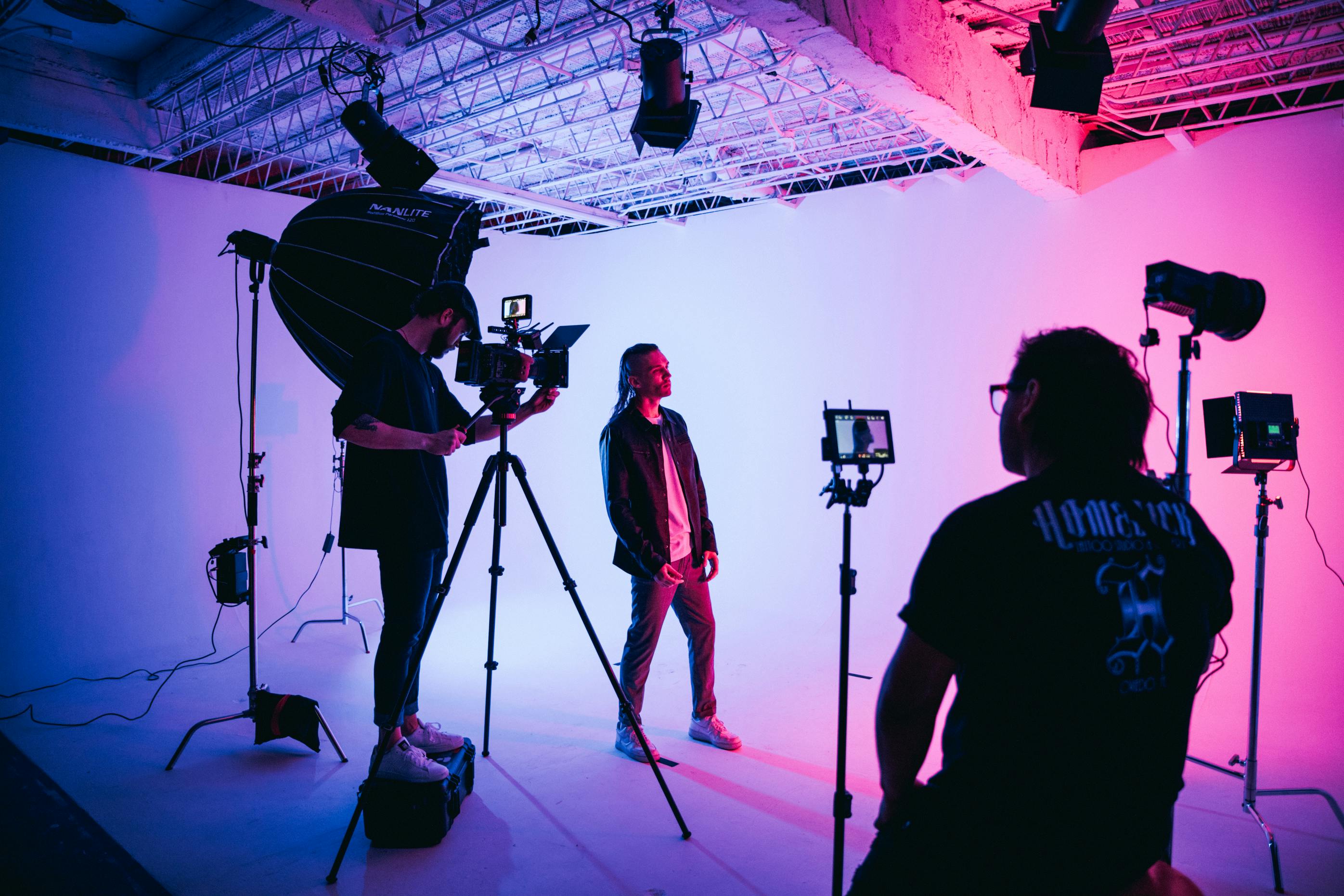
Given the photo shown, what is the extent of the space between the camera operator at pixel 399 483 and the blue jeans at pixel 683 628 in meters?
0.94

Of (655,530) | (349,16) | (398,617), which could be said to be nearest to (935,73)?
(655,530)

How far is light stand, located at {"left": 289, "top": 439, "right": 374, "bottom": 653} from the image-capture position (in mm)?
4938

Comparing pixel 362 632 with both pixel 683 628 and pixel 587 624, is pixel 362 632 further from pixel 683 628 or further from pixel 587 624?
pixel 587 624

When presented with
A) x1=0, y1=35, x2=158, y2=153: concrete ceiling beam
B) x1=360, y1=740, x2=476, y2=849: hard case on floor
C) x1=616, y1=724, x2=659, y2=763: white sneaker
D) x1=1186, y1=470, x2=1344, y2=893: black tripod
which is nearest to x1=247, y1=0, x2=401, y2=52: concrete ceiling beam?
x1=0, y1=35, x2=158, y2=153: concrete ceiling beam

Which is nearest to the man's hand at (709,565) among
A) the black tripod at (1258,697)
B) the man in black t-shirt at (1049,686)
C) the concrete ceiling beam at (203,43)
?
the black tripod at (1258,697)

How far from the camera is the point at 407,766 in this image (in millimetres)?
2396

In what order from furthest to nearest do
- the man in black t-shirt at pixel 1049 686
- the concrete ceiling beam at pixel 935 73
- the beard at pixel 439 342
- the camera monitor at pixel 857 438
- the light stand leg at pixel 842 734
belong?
the concrete ceiling beam at pixel 935 73
the beard at pixel 439 342
the camera monitor at pixel 857 438
the light stand leg at pixel 842 734
the man in black t-shirt at pixel 1049 686

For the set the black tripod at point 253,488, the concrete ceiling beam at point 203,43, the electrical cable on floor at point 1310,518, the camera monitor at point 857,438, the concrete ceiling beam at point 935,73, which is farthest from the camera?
the electrical cable on floor at point 1310,518

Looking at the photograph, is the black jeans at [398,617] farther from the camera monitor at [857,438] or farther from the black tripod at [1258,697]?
the black tripod at [1258,697]

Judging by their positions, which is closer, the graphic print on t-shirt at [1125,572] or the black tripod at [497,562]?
the graphic print on t-shirt at [1125,572]

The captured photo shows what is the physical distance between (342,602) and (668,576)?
347 centimetres

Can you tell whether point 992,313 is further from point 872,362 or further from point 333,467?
point 333,467

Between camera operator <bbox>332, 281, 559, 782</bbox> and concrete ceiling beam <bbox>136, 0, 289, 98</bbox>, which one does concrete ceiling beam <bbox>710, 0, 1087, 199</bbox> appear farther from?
concrete ceiling beam <bbox>136, 0, 289, 98</bbox>

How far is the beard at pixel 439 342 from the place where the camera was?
8.49ft
